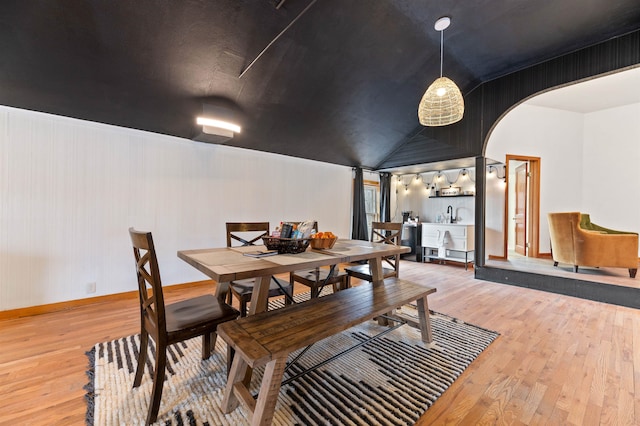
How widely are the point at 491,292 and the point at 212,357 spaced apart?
365 centimetres

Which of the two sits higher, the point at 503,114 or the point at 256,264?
the point at 503,114

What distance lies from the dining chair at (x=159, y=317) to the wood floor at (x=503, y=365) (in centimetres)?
43

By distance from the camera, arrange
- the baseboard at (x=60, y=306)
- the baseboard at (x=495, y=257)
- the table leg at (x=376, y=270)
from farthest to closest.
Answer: the baseboard at (x=495, y=257)
the baseboard at (x=60, y=306)
the table leg at (x=376, y=270)

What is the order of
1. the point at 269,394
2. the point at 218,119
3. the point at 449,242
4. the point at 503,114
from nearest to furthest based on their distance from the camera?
the point at 269,394 → the point at 218,119 → the point at 503,114 → the point at 449,242

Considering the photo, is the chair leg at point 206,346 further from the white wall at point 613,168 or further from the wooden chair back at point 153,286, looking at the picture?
the white wall at point 613,168

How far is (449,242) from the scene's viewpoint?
5172 mm

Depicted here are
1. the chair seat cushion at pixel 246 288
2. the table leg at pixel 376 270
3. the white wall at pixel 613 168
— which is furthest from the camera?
the white wall at pixel 613 168

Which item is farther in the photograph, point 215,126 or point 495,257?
point 495,257

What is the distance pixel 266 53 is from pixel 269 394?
302cm

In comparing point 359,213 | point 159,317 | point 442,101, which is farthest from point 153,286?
point 359,213

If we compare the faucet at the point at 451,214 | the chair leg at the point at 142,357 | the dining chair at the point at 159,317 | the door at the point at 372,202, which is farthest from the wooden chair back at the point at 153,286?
the faucet at the point at 451,214

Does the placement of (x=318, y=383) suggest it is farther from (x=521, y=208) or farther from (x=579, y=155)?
(x=579, y=155)

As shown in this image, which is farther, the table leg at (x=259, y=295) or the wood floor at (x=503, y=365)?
the table leg at (x=259, y=295)

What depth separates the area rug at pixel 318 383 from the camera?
4.44 ft
